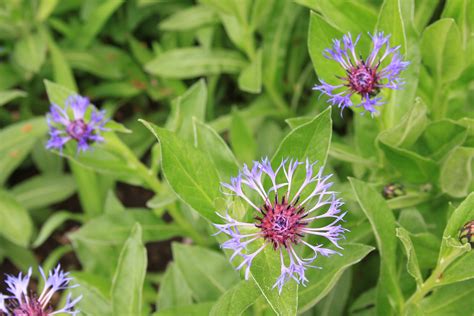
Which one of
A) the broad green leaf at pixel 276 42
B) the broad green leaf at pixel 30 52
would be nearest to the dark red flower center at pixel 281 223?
the broad green leaf at pixel 276 42

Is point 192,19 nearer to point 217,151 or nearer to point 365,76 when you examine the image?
point 217,151

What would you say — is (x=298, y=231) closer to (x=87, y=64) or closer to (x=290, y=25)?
(x=290, y=25)

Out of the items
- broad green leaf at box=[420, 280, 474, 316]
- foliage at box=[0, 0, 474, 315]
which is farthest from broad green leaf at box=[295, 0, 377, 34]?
broad green leaf at box=[420, 280, 474, 316]

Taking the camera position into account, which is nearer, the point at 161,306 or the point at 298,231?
the point at 298,231

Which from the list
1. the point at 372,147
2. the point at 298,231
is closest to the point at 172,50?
the point at 372,147

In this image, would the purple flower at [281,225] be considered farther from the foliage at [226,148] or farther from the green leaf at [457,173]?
the green leaf at [457,173]
